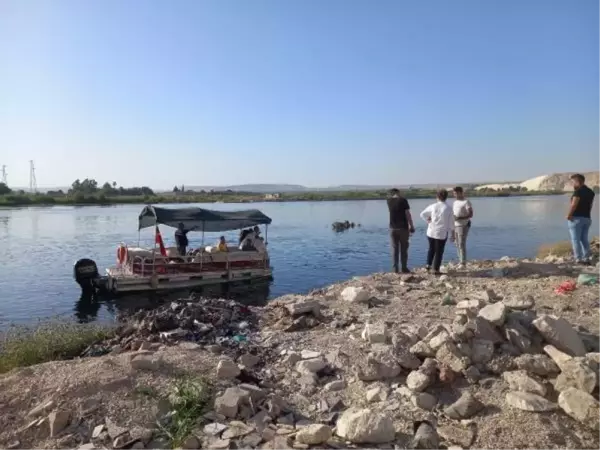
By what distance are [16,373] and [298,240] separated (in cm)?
3109

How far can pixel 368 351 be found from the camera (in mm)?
6840

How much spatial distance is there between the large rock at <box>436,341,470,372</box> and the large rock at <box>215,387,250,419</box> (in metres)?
2.60

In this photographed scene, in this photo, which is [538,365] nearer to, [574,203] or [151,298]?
[574,203]

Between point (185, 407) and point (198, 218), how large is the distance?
15.0 meters

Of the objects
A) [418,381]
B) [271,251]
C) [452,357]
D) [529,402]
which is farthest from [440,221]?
[271,251]

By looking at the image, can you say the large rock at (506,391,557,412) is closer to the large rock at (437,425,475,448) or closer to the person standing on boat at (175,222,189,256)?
the large rock at (437,425,475,448)

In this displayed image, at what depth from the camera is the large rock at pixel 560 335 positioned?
6066mm

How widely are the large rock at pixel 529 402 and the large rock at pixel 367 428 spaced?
1515 millimetres

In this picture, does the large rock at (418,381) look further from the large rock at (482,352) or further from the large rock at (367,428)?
the large rock at (367,428)

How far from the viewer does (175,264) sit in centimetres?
1861

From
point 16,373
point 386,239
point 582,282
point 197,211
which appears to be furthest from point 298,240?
point 16,373

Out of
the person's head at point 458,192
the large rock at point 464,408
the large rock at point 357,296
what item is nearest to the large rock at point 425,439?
the large rock at point 464,408

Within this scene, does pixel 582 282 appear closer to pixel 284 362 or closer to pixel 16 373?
pixel 284 362

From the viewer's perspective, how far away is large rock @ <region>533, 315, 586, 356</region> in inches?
239
